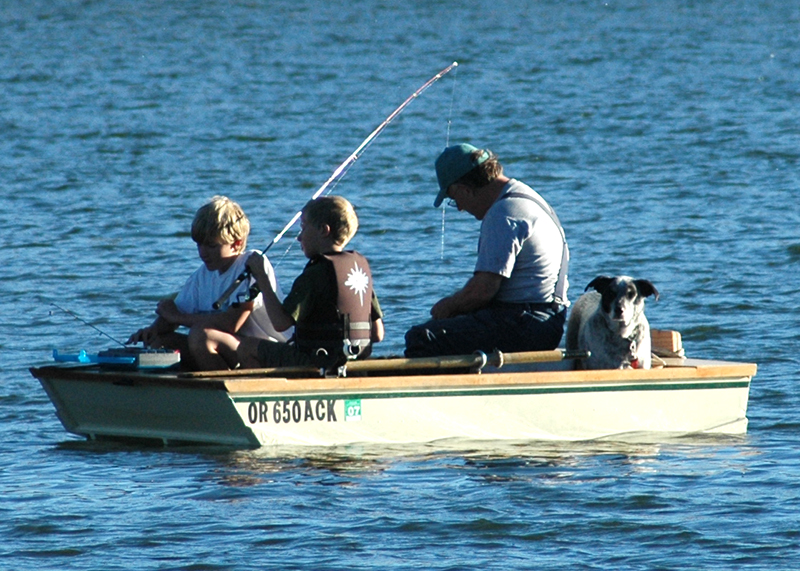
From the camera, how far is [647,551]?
19.7ft

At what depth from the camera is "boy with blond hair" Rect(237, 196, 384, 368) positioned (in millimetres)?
7047

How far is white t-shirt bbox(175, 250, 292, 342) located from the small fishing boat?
0.39 meters

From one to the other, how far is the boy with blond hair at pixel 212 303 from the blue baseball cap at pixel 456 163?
37.8 inches

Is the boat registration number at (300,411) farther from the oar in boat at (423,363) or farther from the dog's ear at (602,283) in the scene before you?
the dog's ear at (602,283)

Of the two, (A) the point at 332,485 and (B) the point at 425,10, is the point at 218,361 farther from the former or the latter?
(B) the point at 425,10

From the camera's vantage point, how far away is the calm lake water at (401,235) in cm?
622

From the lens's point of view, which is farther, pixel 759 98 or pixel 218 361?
pixel 759 98

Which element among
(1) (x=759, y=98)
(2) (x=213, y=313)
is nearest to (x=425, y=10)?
(1) (x=759, y=98)

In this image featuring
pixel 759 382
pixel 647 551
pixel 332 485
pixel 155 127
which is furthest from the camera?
pixel 155 127

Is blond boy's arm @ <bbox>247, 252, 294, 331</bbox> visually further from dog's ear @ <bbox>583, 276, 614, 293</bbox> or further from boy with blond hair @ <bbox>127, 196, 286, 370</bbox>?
dog's ear @ <bbox>583, 276, 614, 293</bbox>

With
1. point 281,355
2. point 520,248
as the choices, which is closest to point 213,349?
point 281,355

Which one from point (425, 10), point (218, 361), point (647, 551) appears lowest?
point (647, 551)

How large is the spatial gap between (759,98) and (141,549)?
19.0m

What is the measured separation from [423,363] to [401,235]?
22.2 ft
